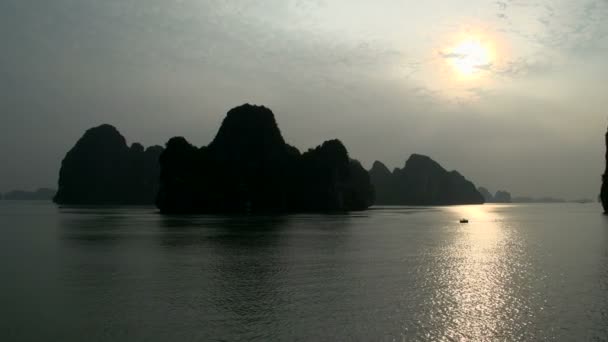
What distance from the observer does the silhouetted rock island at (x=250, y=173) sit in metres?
138

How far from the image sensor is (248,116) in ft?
566

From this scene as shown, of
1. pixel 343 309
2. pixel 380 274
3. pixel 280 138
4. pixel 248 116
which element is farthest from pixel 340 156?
pixel 343 309

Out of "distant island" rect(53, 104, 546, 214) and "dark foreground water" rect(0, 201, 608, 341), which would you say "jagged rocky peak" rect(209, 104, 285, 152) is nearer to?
"distant island" rect(53, 104, 546, 214)

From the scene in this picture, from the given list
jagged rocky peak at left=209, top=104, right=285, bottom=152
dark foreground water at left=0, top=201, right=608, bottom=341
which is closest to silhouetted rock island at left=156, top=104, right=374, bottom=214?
jagged rocky peak at left=209, top=104, right=285, bottom=152

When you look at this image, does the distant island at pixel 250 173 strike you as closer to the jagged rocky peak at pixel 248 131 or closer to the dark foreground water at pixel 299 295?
the jagged rocky peak at pixel 248 131

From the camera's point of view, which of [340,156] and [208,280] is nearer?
[208,280]

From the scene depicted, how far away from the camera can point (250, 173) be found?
15950cm

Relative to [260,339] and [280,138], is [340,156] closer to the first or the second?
[280,138]

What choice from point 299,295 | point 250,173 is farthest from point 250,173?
point 299,295

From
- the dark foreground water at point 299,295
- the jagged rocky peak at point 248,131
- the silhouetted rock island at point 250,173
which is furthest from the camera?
the jagged rocky peak at point 248,131

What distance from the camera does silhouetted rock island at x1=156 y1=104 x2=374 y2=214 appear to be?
5453 inches

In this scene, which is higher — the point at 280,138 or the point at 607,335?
the point at 280,138

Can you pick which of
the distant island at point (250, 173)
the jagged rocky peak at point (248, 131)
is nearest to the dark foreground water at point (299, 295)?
the distant island at point (250, 173)

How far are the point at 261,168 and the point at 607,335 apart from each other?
148801 mm
